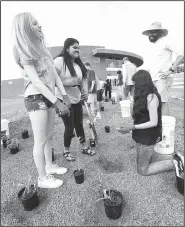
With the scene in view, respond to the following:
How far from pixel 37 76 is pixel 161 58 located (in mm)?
2229

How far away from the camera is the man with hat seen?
2.72m

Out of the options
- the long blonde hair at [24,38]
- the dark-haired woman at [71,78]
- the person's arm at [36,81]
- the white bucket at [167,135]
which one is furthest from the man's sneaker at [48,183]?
the white bucket at [167,135]

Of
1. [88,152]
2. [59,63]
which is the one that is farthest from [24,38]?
[88,152]

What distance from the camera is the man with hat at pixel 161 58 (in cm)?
272

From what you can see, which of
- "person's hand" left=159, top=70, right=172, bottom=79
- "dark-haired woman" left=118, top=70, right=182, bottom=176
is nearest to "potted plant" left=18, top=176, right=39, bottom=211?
"dark-haired woman" left=118, top=70, right=182, bottom=176

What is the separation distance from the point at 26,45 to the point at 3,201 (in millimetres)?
1931

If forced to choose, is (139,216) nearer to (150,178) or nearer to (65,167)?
(150,178)

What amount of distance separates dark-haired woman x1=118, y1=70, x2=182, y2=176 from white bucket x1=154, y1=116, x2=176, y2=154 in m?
0.38

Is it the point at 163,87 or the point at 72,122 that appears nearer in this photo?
the point at 72,122

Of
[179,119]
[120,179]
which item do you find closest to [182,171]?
[120,179]

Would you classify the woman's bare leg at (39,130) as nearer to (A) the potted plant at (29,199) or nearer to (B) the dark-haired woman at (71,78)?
(A) the potted plant at (29,199)

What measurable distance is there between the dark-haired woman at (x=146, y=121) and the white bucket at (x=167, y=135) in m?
0.38

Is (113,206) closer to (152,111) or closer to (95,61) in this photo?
(152,111)

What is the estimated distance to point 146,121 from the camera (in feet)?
6.56
